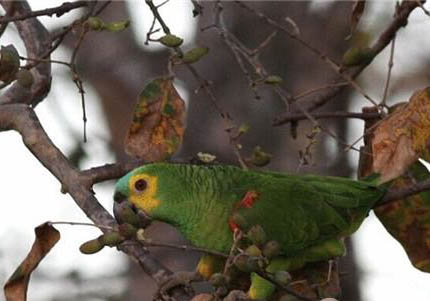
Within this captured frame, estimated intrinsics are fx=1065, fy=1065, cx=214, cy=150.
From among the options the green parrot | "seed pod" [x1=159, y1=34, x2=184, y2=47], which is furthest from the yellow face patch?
"seed pod" [x1=159, y1=34, x2=184, y2=47]

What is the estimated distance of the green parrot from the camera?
115 inches

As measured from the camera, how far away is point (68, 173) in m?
2.54

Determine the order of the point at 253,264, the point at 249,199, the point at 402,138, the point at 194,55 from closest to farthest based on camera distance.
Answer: the point at 253,264 → the point at 402,138 → the point at 194,55 → the point at 249,199

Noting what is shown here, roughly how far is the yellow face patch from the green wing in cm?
24

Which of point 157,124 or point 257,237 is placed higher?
point 157,124

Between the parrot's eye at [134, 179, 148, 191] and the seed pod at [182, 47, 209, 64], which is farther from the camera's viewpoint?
the parrot's eye at [134, 179, 148, 191]

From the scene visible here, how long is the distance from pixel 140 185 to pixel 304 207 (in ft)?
1.56

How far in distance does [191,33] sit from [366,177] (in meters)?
2.56

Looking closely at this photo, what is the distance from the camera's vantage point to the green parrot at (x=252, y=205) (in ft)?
9.58

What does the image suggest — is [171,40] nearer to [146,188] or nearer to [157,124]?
[157,124]

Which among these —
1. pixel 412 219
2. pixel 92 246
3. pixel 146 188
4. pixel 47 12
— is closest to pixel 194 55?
pixel 47 12

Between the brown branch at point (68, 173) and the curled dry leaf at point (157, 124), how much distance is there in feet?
0.41

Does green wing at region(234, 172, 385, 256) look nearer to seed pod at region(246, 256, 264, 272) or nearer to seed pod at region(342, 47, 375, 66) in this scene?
seed pod at region(342, 47, 375, 66)

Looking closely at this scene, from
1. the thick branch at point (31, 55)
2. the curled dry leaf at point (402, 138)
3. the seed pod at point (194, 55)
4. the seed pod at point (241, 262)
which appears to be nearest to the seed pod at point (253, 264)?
the seed pod at point (241, 262)
